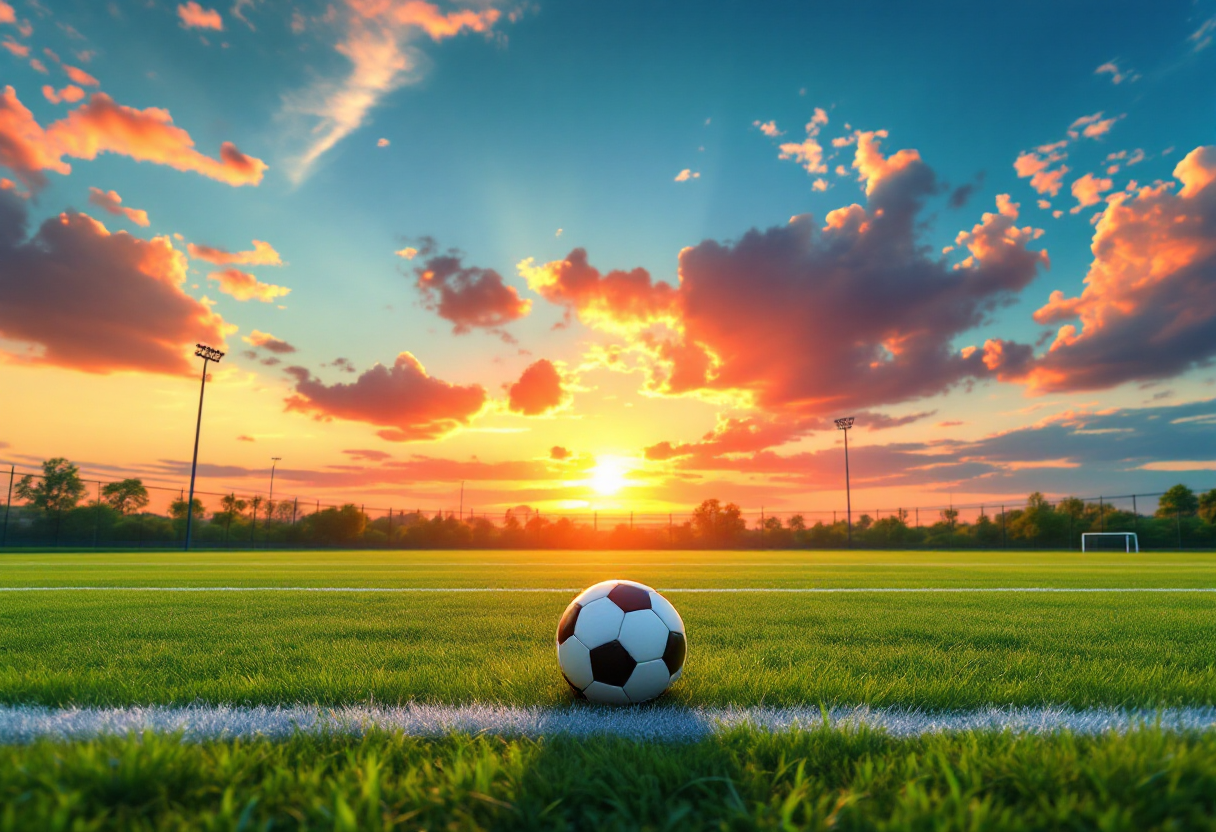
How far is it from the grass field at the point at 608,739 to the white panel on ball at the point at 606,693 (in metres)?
0.15

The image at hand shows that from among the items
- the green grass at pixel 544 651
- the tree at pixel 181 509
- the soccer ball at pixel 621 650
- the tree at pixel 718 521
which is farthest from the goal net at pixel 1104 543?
the tree at pixel 181 509

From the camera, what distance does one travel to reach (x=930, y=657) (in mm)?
3750

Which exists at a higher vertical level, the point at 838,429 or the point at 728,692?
the point at 838,429

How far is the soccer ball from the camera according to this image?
108 inches

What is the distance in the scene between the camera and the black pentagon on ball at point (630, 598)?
301 centimetres

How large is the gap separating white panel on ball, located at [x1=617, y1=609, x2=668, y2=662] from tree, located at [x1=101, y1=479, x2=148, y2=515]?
5769 centimetres

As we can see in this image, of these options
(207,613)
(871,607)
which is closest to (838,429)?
(871,607)

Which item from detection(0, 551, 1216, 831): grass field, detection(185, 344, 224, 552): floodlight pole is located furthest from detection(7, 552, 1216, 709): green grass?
detection(185, 344, 224, 552): floodlight pole

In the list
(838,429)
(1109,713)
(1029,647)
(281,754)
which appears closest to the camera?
(281,754)

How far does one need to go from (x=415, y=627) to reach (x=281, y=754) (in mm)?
3175

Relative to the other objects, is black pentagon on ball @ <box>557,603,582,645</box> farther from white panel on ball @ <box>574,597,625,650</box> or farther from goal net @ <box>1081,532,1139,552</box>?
goal net @ <box>1081,532,1139,552</box>

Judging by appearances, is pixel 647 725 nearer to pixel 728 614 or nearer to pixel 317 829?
pixel 317 829

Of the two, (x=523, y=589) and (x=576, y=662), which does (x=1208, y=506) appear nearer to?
(x=523, y=589)

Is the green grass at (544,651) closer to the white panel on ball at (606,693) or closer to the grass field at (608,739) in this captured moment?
the grass field at (608,739)
